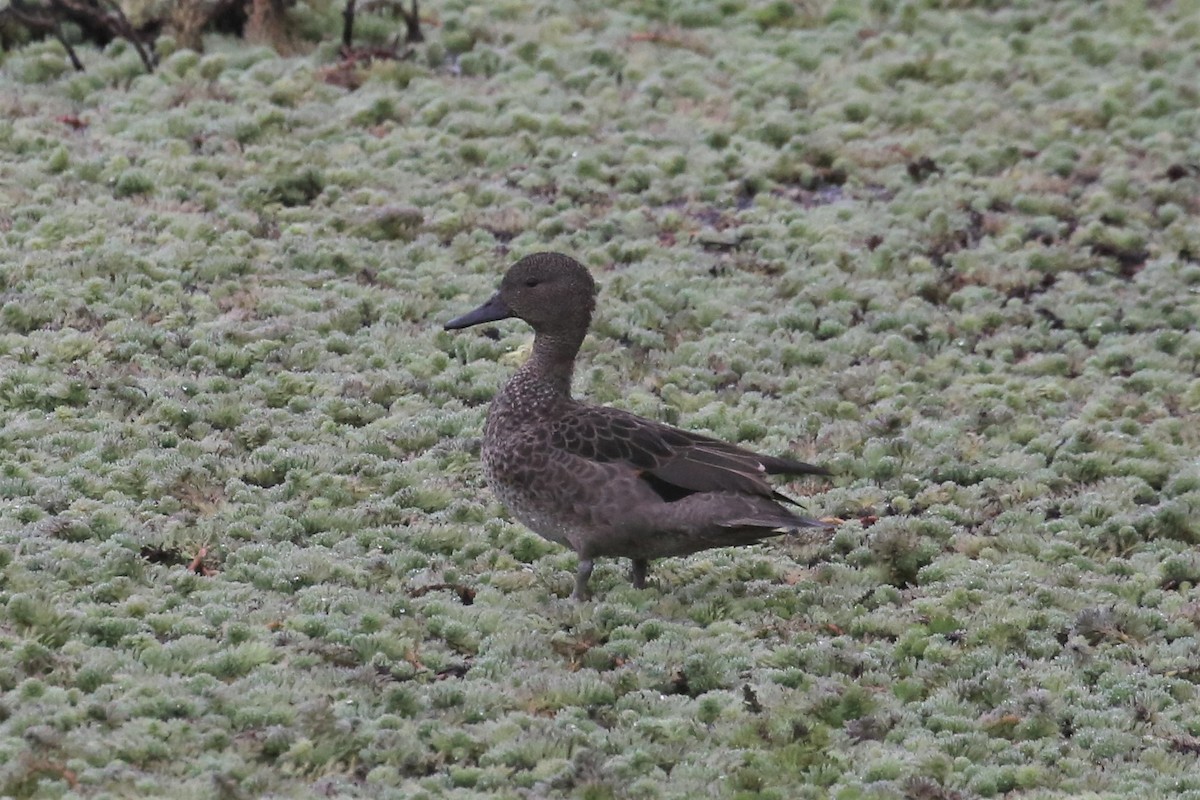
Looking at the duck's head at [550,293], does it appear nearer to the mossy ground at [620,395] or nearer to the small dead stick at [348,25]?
the mossy ground at [620,395]

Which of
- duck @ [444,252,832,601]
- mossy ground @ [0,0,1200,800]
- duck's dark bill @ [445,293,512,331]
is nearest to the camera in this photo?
A: mossy ground @ [0,0,1200,800]

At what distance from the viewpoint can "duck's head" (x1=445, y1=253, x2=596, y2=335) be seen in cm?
897

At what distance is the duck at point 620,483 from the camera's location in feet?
26.0

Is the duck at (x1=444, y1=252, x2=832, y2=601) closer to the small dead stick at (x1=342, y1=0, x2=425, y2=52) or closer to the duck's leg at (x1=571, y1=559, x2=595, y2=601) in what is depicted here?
the duck's leg at (x1=571, y1=559, x2=595, y2=601)

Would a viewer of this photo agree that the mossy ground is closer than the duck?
Yes

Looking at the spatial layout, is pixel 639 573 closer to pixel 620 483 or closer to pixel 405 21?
pixel 620 483

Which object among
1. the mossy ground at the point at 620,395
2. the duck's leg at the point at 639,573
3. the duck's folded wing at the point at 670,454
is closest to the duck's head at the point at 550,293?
the duck's folded wing at the point at 670,454

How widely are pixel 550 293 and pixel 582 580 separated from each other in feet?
5.23

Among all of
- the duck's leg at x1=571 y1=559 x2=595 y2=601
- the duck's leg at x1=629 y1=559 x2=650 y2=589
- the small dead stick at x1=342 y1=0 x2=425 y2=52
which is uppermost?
the small dead stick at x1=342 y1=0 x2=425 y2=52

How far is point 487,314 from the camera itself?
30.2 feet

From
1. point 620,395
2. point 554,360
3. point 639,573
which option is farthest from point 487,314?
point 639,573

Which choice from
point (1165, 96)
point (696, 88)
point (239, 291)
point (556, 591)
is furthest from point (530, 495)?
point (1165, 96)

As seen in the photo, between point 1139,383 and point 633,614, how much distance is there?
4357mm

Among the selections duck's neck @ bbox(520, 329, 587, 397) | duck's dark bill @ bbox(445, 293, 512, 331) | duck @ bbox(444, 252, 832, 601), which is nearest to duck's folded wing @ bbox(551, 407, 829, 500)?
duck @ bbox(444, 252, 832, 601)
